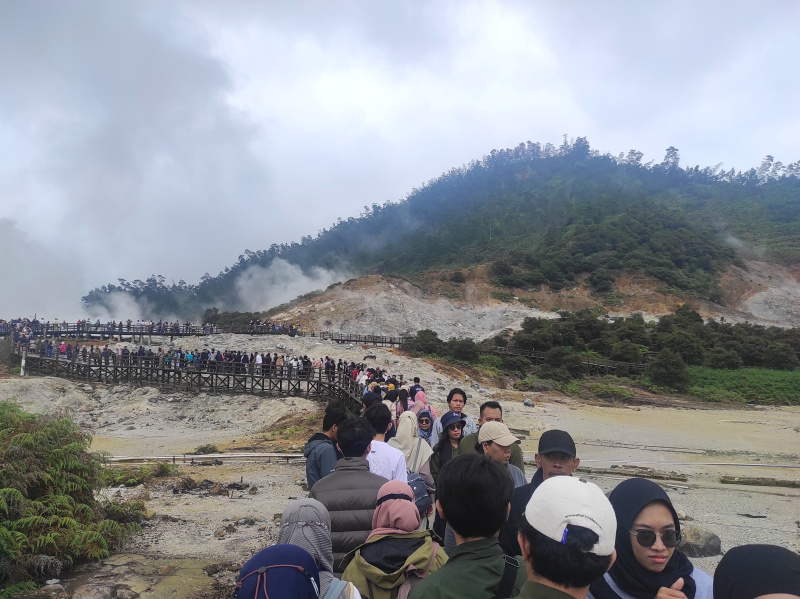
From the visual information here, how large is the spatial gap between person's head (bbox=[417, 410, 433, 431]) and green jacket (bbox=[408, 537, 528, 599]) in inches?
144

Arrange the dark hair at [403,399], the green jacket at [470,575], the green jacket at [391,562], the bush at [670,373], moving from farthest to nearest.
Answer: the bush at [670,373], the dark hair at [403,399], the green jacket at [391,562], the green jacket at [470,575]

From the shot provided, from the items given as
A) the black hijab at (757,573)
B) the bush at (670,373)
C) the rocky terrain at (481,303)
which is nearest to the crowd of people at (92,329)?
the rocky terrain at (481,303)

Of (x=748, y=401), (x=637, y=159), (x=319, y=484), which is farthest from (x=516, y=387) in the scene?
(x=637, y=159)

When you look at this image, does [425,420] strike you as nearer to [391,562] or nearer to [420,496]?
[420,496]

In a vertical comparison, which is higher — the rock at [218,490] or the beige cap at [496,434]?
the beige cap at [496,434]

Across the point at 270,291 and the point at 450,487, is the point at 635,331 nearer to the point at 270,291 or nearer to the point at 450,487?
the point at 450,487

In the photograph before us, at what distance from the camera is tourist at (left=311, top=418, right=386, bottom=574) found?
10.3 feet

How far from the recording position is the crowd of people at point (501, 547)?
164 cm

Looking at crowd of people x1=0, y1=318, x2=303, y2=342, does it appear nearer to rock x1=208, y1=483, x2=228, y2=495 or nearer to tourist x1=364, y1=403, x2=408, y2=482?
rock x1=208, y1=483, x2=228, y2=495

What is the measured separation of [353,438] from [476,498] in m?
1.48

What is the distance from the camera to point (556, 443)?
3.13 meters

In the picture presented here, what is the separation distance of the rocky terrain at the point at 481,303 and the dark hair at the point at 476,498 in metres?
44.4

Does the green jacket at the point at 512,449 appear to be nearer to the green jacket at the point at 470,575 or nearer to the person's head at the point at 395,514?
the person's head at the point at 395,514

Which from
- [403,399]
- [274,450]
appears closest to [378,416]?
[403,399]
